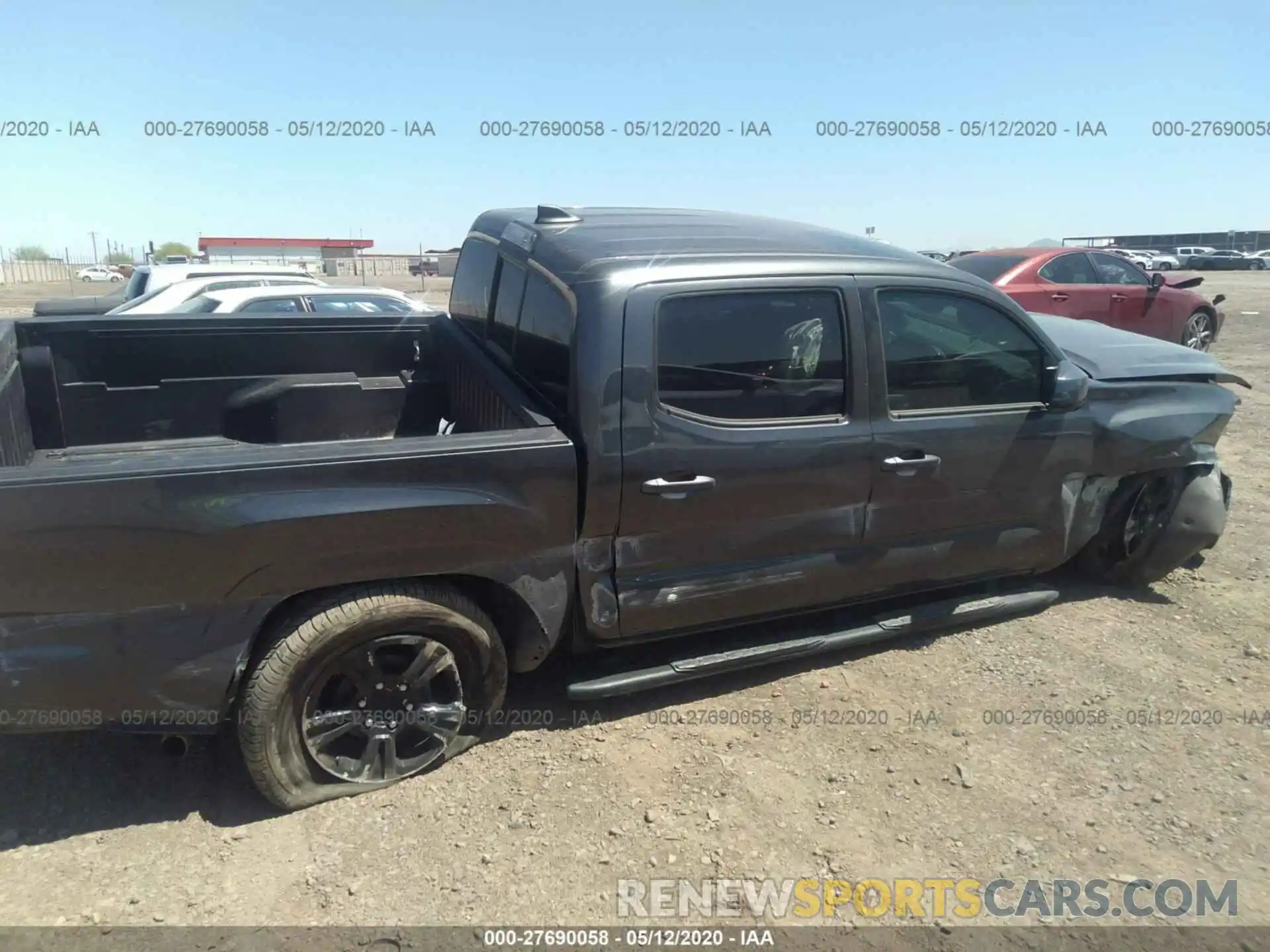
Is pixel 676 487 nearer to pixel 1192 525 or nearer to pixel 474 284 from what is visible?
pixel 474 284

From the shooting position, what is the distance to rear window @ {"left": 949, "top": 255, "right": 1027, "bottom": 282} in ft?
32.9

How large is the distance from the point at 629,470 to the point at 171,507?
1392 millimetres

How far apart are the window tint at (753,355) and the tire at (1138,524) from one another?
6.52 feet

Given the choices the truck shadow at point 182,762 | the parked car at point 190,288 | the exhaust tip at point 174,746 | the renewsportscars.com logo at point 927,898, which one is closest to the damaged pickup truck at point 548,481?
the truck shadow at point 182,762

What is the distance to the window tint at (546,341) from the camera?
117 inches

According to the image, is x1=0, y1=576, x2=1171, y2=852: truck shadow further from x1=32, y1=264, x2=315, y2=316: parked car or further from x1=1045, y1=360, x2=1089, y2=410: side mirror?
x1=32, y1=264, x2=315, y2=316: parked car

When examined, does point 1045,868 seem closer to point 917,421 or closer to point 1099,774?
point 1099,774

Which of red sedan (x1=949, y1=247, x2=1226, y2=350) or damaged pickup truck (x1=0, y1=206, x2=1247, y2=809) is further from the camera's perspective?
red sedan (x1=949, y1=247, x2=1226, y2=350)

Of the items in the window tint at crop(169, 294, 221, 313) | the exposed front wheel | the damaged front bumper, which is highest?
the window tint at crop(169, 294, 221, 313)

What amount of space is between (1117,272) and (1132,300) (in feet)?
1.38

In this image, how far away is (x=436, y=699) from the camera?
2955 millimetres

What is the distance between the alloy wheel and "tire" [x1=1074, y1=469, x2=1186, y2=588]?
333 centimetres

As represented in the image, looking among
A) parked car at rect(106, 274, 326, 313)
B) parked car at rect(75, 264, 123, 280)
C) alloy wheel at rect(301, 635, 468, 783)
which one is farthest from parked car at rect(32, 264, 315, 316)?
parked car at rect(75, 264, 123, 280)

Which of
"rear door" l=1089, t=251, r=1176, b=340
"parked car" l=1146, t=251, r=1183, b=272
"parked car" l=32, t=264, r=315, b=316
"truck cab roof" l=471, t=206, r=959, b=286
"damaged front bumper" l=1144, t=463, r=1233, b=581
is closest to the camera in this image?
"truck cab roof" l=471, t=206, r=959, b=286
